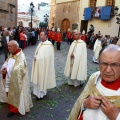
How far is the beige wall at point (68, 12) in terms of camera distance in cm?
2888

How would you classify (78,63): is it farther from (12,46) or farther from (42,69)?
(12,46)

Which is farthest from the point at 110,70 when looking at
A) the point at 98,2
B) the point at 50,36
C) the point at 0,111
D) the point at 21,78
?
the point at 98,2

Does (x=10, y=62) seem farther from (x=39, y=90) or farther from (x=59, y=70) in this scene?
(x=59, y=70)

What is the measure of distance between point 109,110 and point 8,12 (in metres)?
22.6

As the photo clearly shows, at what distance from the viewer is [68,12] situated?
30.7 m

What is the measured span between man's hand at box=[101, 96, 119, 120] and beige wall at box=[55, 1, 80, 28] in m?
27.7

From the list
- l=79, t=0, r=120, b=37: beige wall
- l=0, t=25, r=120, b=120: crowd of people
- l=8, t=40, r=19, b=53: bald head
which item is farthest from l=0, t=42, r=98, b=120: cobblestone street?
l=79, t=0, r=120, b=37: beige wall

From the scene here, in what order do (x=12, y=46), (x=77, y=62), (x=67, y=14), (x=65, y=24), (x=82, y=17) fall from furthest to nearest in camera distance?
1. (x=65, y=24)
2. (x=67, y=14)
3. (x=82, y=17)
4. (x=77, y=62)
5. (x=12, y=46)

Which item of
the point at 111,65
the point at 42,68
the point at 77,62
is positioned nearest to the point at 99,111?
the point at 111,65

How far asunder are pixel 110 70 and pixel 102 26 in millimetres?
24141

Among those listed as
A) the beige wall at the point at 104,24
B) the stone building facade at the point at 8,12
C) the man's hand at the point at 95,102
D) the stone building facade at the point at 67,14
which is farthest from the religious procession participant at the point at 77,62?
the stone building facade at the point at 67,14

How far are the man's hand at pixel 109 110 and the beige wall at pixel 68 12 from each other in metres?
27.7

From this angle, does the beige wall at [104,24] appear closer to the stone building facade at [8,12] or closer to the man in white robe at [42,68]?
the stone building facade at [8,12]

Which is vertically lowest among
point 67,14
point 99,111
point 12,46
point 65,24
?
point 99,111
